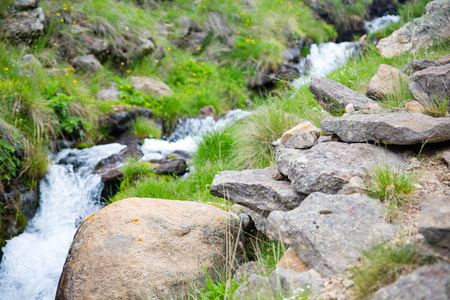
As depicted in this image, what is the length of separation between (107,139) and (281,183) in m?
4.99

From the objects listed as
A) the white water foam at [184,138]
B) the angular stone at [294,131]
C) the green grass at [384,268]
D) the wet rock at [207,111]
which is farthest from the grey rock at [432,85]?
the wet rock at [207,111]

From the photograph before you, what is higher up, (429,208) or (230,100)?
(429,208)

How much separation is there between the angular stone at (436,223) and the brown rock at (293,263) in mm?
685

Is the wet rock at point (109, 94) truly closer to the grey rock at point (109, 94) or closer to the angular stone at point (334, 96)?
the grey rock at point (109, 94)

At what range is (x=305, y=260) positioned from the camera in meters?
2.01

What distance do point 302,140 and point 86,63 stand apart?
634 centimetres

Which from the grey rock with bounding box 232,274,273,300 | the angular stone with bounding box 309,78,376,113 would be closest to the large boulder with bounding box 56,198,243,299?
the grey rock with bounding box 232,274,273,300

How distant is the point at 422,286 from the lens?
147 centimetres

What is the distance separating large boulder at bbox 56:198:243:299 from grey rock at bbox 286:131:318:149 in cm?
88

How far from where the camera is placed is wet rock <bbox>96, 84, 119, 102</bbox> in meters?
7.54

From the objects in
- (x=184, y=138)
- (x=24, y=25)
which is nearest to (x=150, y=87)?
(x=184, y=138)

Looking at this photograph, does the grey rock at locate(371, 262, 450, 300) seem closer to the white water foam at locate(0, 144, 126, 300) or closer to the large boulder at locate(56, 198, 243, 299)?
the large boulder at locate(56, 198, 243, 299)

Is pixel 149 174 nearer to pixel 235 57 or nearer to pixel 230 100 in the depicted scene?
pixel 230 100

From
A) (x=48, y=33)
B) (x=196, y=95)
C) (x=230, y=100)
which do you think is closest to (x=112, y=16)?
(x=48, y=33)
